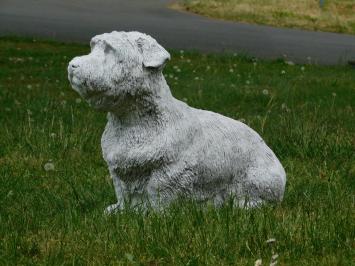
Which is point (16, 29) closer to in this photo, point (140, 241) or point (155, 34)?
point (155, 34)

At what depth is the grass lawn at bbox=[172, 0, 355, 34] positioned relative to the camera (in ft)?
70.9

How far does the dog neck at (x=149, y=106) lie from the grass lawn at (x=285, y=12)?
17.0 m

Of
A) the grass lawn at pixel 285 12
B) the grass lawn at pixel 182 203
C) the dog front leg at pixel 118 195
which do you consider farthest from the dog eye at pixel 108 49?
the grass lawn at pixel 285 12

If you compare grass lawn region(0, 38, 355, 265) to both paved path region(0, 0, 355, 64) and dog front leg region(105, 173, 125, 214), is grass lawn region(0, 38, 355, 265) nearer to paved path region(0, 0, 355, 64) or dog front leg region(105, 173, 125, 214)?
dog front leg region(105, 173, 125, 214)

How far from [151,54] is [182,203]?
0.83 meters

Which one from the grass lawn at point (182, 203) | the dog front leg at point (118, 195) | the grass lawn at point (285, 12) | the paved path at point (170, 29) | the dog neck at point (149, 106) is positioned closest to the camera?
the grass lawn at point (182, 203)

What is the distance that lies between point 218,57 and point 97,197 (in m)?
8.95

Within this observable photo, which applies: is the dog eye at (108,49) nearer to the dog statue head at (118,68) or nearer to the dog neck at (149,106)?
the dog statue head at (118,68)

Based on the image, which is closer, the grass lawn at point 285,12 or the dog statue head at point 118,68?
the dog statue head at point 118,68

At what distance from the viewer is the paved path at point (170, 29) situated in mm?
16719

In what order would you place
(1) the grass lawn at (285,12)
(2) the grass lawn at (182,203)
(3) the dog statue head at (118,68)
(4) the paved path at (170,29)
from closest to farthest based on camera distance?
(2) the grass lawn at (182,203) → (3) the dog statue head at (118,68) → (4) the paved path at (170,29) → (1) the grass lawn at (285,12)

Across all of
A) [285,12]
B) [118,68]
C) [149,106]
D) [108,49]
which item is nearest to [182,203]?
[149,106]

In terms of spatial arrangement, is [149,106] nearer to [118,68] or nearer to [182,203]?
[118,68]

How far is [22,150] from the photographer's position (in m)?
7.07
